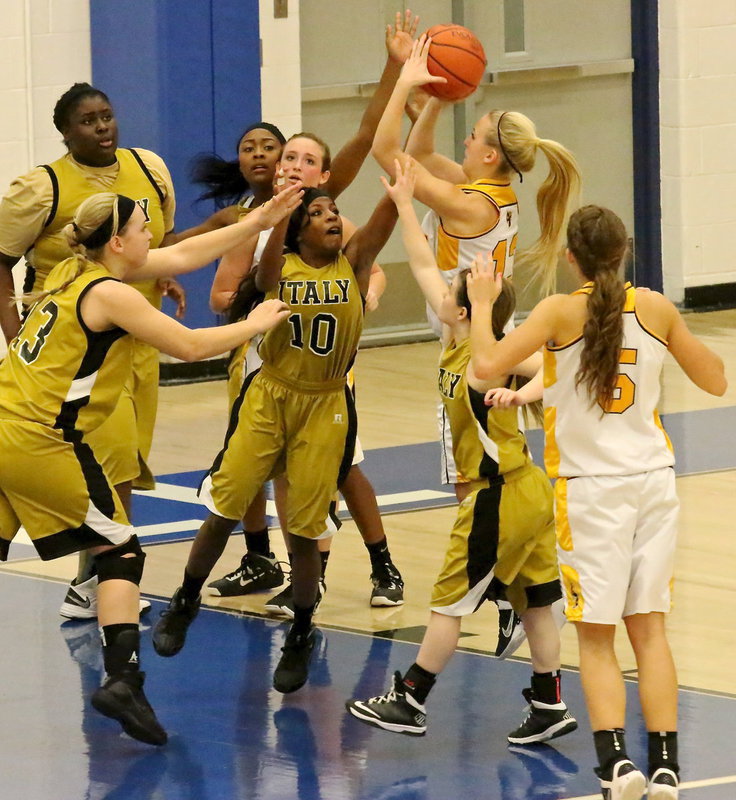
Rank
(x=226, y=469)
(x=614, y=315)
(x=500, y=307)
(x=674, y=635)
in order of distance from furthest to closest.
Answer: (x=674, y=635) < (x=226, y=469) < (x=500, y=307) < (x=614, y=315)

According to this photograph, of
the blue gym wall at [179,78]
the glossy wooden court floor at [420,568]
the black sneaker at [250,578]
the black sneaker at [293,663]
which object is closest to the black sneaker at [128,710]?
the glossy wooden court floor at [420,568]

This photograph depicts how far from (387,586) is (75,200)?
1.66 meters

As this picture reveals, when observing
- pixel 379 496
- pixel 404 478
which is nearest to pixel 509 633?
pixel 379 496

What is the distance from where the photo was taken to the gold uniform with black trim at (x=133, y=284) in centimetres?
584

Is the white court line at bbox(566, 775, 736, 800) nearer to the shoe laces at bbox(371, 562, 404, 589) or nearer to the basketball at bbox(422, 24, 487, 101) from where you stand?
the shoe laces at bbox(371, 562, 404, 589)

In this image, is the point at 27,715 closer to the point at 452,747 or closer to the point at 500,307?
the point at 452,747

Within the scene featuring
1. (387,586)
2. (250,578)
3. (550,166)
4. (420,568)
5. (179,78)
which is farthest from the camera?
(179,78)

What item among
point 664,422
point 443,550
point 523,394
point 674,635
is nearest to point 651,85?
point 664,422

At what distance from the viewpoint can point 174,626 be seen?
5406 mm

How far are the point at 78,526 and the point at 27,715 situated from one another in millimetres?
603

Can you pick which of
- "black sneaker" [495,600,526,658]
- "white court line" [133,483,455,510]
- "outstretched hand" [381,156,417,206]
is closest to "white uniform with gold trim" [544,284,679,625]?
"black sneaker" [495,600,526,658]

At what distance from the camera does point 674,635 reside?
5.74 meters

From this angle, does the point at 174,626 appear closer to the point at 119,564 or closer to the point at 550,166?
the point at 119,564

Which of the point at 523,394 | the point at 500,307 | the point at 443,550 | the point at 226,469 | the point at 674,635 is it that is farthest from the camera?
the point at 443,550
